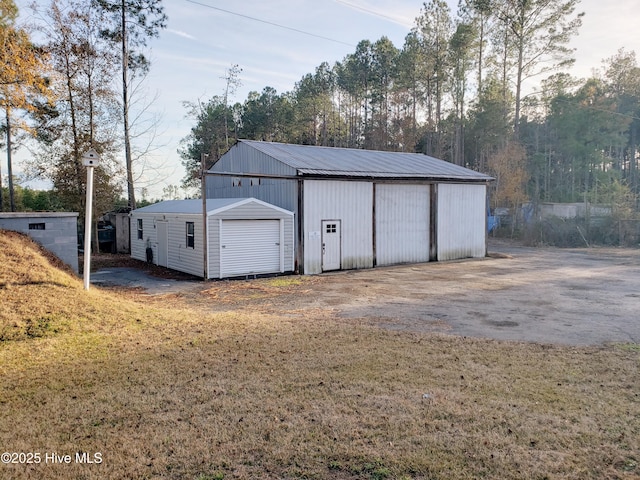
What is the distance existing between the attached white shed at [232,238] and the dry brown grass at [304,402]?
633 centimetres

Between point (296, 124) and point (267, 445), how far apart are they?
35283mm

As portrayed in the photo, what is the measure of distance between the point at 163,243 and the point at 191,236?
8.67 ft

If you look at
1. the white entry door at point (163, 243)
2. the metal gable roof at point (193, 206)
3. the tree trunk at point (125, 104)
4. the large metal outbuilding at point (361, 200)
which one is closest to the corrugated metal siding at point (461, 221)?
the large metal outbuilding at point (361, 200)

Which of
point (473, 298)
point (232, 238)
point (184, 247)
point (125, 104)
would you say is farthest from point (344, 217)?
point (125, 104)

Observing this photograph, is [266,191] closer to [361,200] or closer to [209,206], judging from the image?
[209,206]

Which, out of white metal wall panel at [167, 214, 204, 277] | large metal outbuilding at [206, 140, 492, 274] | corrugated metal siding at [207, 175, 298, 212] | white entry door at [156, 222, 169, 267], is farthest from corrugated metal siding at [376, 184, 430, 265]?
white entry door at [156, 222, 169, 267]

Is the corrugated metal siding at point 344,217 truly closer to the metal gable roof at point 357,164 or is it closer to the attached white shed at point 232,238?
the metal gable roof at point 357,164

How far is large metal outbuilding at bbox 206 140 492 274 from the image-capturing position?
1531 centimetres

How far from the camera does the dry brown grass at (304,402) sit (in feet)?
11.0

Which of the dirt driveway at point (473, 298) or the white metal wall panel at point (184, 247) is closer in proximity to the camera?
the dirt driveway at point (473, 298)

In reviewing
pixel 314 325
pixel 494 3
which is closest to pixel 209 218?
pixel 314 325

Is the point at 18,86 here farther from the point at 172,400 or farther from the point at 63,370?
the point at 172,400

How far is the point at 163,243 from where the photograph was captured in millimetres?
16562

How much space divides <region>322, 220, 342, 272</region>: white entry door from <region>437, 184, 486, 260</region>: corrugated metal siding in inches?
203
